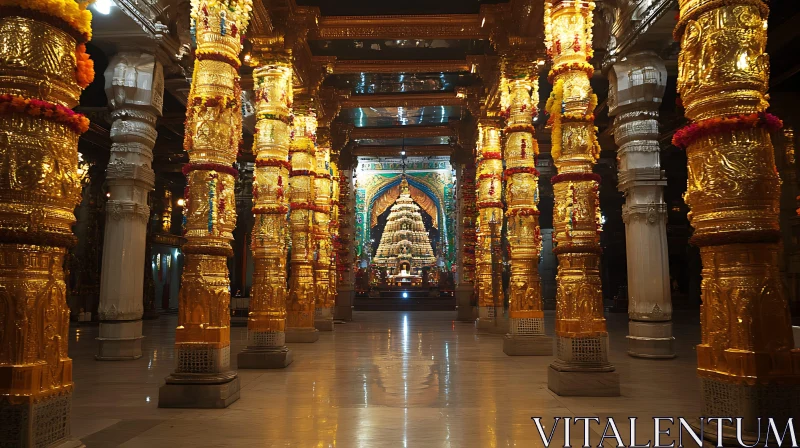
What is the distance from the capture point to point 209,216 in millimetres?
5898

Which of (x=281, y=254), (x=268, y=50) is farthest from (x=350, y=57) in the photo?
(x=281, y=254)

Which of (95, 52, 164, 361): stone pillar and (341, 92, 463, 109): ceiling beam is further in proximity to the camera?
(341, 92, 463, 109): ceiling beam

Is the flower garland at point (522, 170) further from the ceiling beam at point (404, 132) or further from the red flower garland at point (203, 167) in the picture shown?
the ceiling beam at point (404, 132)

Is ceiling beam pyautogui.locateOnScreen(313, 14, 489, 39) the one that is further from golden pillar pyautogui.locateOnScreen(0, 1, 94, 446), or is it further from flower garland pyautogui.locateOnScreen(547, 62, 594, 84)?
golden pillar pyautogui.locateOnScreen(0, 1, 94, 446)

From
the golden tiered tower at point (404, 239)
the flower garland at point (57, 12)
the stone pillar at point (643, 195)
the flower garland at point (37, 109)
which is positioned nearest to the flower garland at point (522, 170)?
the stone pillar at point (643, 195)

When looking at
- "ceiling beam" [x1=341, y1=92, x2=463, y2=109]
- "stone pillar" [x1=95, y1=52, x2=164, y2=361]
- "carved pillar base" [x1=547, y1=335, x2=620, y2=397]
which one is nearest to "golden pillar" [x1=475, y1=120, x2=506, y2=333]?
"ceiling beam" [x1=341, y1=92, x2=463, y2=109]

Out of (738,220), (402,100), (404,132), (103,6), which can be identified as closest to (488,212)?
(402,100)

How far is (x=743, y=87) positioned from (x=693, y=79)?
0.35 m

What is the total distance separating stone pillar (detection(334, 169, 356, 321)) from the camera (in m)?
19.5

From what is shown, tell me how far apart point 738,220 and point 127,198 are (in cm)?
970

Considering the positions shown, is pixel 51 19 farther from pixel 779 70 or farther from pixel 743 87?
pixel 779 70

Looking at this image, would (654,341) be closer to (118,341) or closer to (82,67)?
(82,67)

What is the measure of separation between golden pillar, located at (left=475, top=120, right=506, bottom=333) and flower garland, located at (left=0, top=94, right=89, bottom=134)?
11.2 m

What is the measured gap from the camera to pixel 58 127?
11.6 feet
